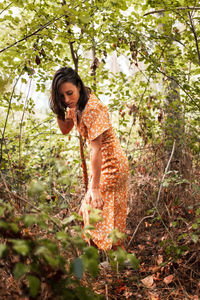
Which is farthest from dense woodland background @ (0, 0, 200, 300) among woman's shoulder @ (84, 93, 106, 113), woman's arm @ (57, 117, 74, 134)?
woman's shoulder @ (84, 93, 106, 113)

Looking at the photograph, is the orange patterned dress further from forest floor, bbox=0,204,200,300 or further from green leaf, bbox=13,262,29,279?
green leaf, bbox=13,262,29,279

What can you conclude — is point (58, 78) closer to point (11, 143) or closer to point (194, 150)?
point (11, 143)

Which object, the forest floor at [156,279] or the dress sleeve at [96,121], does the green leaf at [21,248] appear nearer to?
the forest floor at [156,279]

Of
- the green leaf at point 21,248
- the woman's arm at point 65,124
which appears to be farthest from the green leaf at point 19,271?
the woman's arm at point 65,124

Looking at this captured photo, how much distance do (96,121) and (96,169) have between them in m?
0.39

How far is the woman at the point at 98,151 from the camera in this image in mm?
2137

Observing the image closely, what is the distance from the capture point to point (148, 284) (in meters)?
2.19

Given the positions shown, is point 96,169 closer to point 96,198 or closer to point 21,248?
point 96,198

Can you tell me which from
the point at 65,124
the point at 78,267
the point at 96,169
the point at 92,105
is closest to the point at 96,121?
the point at 92,105

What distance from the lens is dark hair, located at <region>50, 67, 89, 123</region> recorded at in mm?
2119

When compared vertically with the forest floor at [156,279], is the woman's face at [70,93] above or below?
above

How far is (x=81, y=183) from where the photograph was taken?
372 centimetres

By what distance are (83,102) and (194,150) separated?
7.82 ft

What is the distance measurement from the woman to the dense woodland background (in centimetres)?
23
